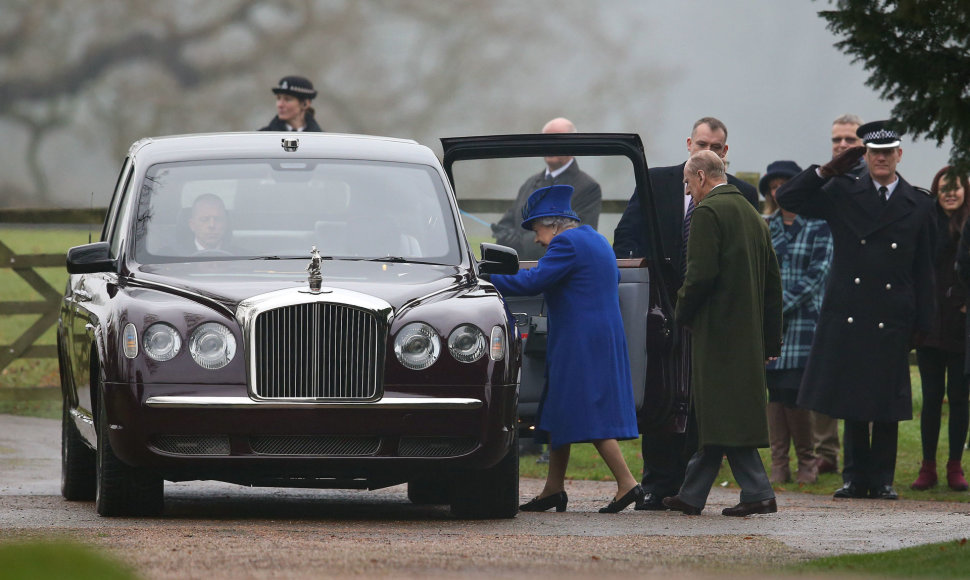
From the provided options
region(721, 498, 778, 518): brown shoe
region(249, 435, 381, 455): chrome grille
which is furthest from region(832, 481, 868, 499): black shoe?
region(249, 435, 381, 455): chrome grille

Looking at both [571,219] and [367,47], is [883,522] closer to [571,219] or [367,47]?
[571,219]

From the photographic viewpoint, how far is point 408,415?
830cm

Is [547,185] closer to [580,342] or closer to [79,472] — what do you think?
[580,342]

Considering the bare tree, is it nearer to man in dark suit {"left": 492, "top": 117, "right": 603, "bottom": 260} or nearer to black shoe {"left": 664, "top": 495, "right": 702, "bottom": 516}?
man in dark suit {"left": 492, "top": 117, "right": 603, "bottom": 260}

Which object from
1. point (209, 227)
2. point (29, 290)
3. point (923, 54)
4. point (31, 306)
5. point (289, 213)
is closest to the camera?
point (923, 54)

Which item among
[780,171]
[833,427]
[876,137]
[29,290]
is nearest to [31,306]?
[29,290]

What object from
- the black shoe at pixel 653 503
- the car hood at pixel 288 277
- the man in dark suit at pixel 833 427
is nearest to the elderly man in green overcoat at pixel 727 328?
the black shoe at pixel 653 503

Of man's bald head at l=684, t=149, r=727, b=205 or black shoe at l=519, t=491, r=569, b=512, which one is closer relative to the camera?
man's bald head at l=684, t=149, r=727, b=205

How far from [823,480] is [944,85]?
6.41 metres

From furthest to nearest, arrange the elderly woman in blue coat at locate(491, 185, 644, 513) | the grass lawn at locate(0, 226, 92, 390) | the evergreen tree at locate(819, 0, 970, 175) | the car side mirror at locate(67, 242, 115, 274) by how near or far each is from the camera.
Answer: the grass lawn at locate(0, 226, 92, 390), the elderly woman in blue coat at locate(491, 185, 644, 513), the car side mirror at locate(67, 242, 115, 274), the evergreen tree at locate(819, 0, 970, 175)

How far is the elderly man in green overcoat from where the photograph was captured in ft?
31.3

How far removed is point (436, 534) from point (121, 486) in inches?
60.1

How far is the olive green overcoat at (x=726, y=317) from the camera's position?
31.3ft

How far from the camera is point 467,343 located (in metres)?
8.41
